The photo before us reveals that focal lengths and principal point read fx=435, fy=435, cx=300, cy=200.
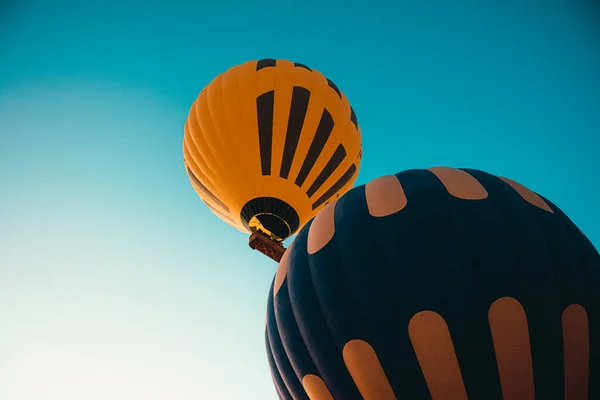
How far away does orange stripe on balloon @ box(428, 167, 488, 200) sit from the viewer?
3.74m

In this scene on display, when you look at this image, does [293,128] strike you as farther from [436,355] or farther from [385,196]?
[436,355]

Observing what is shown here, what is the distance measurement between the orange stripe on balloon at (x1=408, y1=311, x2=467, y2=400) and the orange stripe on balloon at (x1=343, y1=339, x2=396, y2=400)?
0.32 meters

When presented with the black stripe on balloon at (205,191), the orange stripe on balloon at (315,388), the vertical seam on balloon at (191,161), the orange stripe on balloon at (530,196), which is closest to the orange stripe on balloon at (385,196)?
the orange stripe on balloon at (530,196)

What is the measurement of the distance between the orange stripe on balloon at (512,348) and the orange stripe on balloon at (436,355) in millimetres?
310

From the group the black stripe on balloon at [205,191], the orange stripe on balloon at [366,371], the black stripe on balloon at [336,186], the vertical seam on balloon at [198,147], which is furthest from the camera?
the black stripe on balloon at [205,191]

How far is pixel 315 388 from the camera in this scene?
11.9 ft

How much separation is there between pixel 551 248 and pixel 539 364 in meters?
0.91

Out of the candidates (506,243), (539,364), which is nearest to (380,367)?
(539,364)

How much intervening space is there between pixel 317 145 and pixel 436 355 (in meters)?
5.94

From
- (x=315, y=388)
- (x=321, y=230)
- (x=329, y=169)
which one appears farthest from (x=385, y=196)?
(x=329, y=169)

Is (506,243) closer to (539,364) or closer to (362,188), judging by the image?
(539,364)

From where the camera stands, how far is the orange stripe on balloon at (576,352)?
315 cm

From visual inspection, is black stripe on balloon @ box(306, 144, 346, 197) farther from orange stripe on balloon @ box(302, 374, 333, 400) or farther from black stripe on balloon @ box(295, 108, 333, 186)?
orange stripe on balloon @ box(302, 374, 333, 400)

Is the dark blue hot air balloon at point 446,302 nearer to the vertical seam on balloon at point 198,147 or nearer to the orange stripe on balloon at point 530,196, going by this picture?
the orange stripe on balloon at point 530,196
